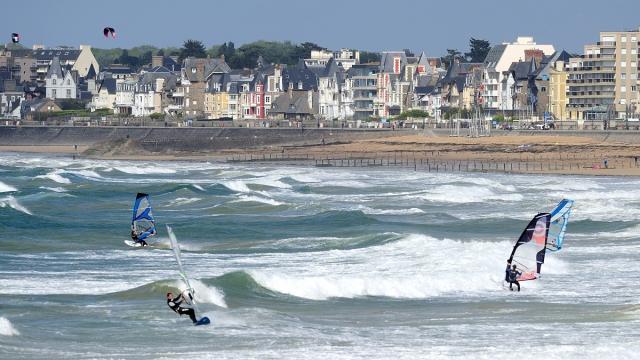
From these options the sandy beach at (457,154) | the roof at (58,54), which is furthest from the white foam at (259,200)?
the roof at (58,54)

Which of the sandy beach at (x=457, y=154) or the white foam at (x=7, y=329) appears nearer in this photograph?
the white foam at (x=7, y=329)

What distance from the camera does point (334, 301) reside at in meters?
27.3

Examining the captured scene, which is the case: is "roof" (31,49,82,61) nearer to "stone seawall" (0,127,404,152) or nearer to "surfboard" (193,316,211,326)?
"stone seawall" (0,127,404,152)

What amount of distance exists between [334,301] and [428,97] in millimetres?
99652

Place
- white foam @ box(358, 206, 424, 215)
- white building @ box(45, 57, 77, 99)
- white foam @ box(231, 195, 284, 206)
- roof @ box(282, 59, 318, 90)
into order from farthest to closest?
white building @ box(45, 57, 77, 99)
roof @ box(282, 59, 318, 90)
white foam @ box(231, 195, 284, 206)
white foam @ box(358, 206, 424, 215)

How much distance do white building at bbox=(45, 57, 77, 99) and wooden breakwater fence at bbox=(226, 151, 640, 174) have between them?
75.0 m

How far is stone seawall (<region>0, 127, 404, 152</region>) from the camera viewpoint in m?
102

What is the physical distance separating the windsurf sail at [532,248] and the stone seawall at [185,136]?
73.6 metres

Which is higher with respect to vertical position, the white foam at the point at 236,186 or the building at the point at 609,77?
the building at the point at 609,77

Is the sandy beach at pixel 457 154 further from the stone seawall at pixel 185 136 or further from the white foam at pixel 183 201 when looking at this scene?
the white foam at pixel 183 201

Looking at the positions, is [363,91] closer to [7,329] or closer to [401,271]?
[401,271]

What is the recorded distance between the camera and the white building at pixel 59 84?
6334 inches

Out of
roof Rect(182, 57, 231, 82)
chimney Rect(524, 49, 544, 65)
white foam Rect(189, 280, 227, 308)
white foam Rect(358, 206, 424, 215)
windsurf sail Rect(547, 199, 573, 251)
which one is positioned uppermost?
chimney Rect(524, 49, 544, 65)

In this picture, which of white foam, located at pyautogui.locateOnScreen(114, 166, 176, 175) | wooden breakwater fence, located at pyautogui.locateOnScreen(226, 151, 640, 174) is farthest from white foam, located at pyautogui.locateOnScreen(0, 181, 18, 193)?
wooden breakwater fence, located at pyautogui.locateOnScreen(226, 151, 640, 174)
